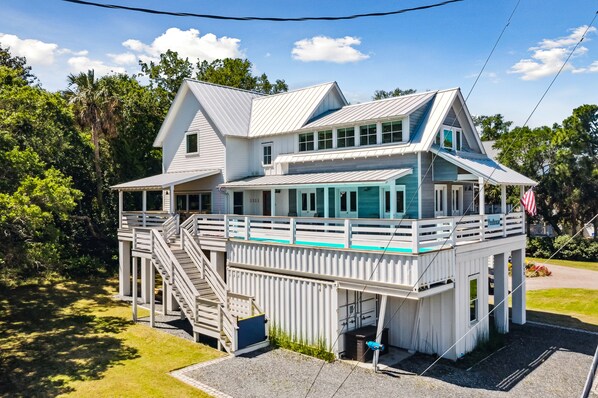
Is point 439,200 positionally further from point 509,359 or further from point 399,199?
point 509,359

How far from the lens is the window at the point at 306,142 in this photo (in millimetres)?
22125

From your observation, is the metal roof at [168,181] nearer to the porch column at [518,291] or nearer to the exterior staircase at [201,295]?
the exterior staircase at [201,295]

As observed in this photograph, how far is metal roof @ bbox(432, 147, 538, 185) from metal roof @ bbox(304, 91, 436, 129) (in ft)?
7.38

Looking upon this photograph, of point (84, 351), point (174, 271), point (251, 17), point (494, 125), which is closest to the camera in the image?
point (251, 17)

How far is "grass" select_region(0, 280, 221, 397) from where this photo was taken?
42.0 ft

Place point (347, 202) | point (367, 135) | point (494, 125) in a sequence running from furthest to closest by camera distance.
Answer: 1. point (494, 125)
2. point (347, 202)
3. point (367, 135)

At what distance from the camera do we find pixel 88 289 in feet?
84.4

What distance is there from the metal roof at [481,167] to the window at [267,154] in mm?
8390

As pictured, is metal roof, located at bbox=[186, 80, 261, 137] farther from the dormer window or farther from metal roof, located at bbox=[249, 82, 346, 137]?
the dormer window

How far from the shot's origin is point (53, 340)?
16922mm

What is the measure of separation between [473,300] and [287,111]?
13.0m

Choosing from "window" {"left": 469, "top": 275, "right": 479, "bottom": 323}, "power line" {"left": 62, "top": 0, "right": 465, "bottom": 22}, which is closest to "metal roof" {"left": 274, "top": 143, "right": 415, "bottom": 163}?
"window" {"left": 469, "top": 275, "right": 479, "bottom": 323}

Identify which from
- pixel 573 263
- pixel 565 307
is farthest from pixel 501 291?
pixel 573 263

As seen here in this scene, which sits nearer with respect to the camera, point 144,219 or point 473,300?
point 473,300
